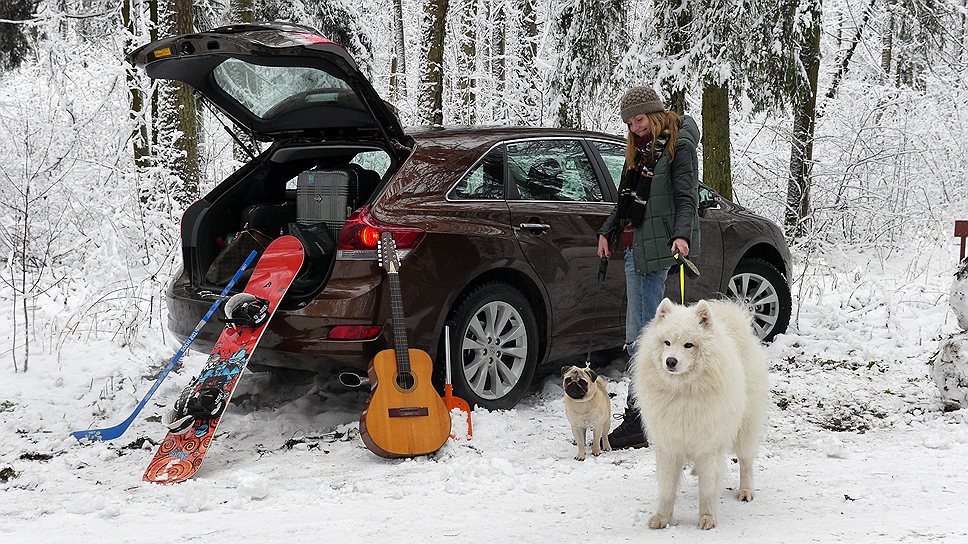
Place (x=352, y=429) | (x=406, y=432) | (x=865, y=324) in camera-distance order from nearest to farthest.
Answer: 1. (x=406, y=432)
2. (x=352, y=429)
3. (x=865, y=324)

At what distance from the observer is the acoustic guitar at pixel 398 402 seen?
4266 mm

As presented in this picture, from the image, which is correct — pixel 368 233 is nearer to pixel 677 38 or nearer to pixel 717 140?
pixel 677 38

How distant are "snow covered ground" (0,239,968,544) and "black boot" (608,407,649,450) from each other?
0.12 meters

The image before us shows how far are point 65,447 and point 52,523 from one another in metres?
1.24

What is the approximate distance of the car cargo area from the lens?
5.14 m

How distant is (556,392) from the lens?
5.66m

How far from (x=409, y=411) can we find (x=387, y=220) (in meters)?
1.07

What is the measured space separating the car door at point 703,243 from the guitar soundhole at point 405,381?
2.32 meters

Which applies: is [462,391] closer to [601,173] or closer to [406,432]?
[406,432]

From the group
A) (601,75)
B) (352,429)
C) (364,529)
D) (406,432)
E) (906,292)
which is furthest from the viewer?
(601,75)

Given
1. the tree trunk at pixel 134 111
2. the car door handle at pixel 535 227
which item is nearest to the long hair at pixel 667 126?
the car door handle at pixel 535 227

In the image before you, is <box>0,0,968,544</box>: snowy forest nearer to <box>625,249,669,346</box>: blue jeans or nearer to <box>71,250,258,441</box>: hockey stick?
<box>71,250,258,441</box>: hockey stick

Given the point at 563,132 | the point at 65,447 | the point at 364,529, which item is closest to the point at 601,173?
the point at 563,132

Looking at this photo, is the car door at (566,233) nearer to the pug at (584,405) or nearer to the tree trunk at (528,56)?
the pug at (584,405)
